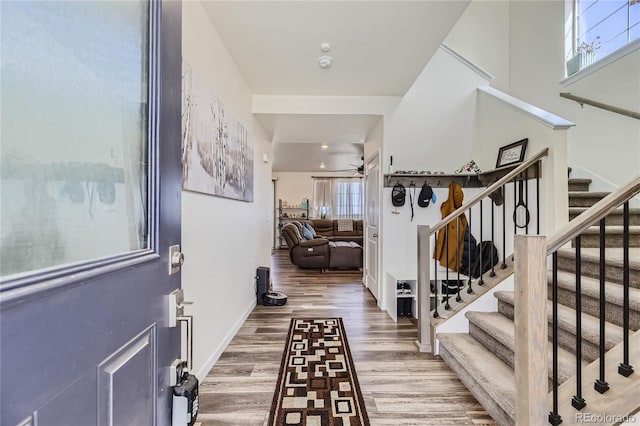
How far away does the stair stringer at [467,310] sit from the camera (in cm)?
244

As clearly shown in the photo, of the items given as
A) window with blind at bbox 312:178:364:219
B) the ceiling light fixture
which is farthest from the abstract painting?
window with blind at bbox 312:178:364:219

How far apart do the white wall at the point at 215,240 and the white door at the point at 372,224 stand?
1.62 m

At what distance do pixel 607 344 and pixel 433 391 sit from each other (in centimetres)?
99

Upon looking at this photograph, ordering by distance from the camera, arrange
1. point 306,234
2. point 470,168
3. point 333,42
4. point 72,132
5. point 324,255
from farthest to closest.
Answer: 1. point 306,234
2. point 324,255
3. point 470,168
4. point 333,42
5. point 72,132

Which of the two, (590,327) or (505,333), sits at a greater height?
(590,327)

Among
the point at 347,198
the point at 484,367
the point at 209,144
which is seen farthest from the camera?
the point at 347,198

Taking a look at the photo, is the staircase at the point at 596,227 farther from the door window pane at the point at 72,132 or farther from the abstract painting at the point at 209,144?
the door window pane at the point at 72,132

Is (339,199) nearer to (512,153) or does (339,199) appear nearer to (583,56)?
(512,153)

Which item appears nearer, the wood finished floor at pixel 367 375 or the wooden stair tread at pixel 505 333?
the wooden stair tread at pixel 505 333

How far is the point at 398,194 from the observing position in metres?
3.61

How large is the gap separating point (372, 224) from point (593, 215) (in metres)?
3.08

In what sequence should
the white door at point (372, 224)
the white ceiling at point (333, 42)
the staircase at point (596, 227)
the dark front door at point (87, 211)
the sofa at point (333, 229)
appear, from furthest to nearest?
the sofa at point (333, 229) < the white door at point (372, 224) < the staircase at point (596, 227) < the white ceiling at point (333, 42) < the dark front door at point (87, 211)

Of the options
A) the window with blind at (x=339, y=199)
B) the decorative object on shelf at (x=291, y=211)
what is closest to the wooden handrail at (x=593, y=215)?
the window with blind at (x=339, y=199)

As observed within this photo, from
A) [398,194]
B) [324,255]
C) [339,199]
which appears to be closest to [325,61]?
[398,194]
